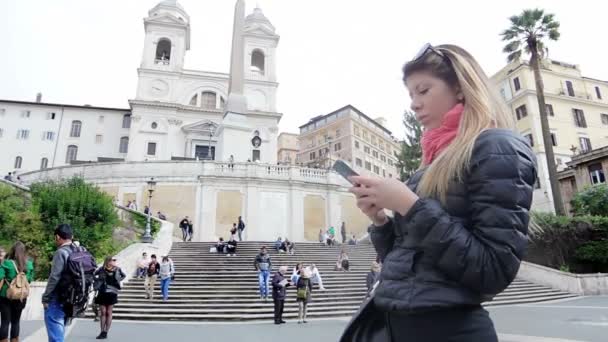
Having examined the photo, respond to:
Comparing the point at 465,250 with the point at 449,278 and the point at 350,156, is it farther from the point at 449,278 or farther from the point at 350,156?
the point at 350,156

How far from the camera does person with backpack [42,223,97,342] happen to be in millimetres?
5082

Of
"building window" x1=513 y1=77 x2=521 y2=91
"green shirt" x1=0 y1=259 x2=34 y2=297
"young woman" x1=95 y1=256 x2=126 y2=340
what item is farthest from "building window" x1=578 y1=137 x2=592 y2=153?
"green shirt" x1=0 y1=259 x2=34 y2=297

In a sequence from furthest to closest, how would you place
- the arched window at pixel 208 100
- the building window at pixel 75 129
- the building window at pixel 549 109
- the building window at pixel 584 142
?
the arched window at pixel 208 100, the building window at pixel 75 129, the building window at pixel 584 142, the building window at pixel 549 109

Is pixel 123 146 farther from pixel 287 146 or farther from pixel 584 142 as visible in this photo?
pixel 584 142

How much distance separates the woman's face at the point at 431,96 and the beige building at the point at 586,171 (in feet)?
120

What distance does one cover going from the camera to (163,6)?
5284cm

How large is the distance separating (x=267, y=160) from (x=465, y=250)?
47.7m

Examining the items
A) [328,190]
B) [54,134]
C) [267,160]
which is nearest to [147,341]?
[328,190]

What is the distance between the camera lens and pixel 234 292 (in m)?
15.0

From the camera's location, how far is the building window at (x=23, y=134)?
49.5 m

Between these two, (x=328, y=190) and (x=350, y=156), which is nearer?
(x=328, y=190)

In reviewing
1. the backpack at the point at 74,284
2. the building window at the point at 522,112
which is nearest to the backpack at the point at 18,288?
the backpack at the point at 74,284

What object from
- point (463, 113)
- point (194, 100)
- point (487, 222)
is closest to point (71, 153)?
point (194, 100)

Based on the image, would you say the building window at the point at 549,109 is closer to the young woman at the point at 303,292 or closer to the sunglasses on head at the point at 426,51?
the young woman at the point at 303,292
